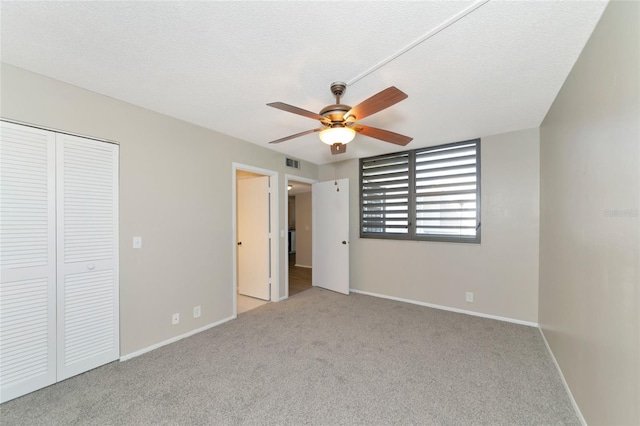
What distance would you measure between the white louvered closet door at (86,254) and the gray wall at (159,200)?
0.09m

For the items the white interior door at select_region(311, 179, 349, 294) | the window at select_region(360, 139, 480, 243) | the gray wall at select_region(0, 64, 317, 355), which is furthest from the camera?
the white interior door at select_region(311, 179, 349, 294)

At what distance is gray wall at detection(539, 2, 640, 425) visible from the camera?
116 centimetres

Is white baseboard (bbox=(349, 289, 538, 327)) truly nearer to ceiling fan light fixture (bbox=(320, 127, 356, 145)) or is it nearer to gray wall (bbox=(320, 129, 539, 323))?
gray wall (bbox=(320, 129, 539, 323))

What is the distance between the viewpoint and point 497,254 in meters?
3.38

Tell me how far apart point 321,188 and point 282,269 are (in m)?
1.67

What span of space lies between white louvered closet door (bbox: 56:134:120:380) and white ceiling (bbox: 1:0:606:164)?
644 millimetres

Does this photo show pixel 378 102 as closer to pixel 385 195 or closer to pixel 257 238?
pixel 385 195

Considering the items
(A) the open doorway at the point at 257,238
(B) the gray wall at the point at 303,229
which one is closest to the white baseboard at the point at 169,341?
(A) the open doorway at the point at 257,238

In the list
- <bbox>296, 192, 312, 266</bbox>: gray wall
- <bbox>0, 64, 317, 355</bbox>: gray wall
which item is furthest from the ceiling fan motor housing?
<bbox>296, 192, 312, 266</bbox>: gray wall

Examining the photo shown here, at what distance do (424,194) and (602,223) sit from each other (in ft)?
8.14

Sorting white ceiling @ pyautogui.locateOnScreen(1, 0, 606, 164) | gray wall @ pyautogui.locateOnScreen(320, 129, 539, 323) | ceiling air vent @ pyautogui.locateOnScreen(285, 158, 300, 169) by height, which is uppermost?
white ceiling @ pyautogui.locateOnScreen(1, 0, 606, 164)

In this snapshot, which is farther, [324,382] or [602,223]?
[324,382]

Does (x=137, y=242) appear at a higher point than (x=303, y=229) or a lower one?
higher

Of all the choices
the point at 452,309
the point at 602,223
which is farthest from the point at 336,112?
the point at 452,309
